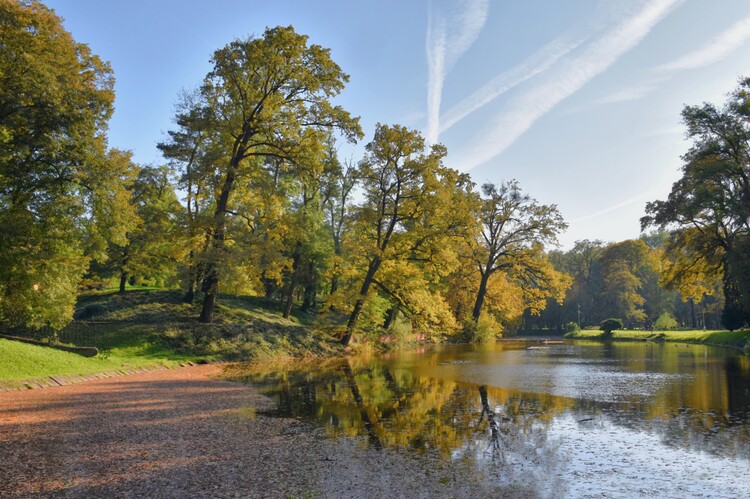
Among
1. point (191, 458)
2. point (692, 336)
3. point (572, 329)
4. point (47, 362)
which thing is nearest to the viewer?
point (191, 458)

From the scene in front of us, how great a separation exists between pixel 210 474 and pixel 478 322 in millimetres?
41453

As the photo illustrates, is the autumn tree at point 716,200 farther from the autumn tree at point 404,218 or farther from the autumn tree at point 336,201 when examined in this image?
the autumn tree at point 336,201

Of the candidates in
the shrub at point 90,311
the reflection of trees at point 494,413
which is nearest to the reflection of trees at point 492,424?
the reflection of trees at point 494,413

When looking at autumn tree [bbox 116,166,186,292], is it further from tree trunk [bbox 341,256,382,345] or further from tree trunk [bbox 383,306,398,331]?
tree trunk [bbox 383,306,398,331]

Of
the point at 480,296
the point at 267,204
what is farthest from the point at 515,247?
the point at 267,204

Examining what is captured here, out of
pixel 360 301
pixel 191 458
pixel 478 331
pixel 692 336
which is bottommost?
pixel 191 458

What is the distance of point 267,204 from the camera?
25.7 metres

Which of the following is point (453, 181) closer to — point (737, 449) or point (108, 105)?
point (108, 105)

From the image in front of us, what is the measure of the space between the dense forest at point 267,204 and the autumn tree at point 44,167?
0.06m

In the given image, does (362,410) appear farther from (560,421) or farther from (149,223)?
(149,223)

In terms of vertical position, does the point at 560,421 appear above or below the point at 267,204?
below

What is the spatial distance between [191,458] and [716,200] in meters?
34.8

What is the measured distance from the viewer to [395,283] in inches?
1267

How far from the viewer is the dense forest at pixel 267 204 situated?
16.3m
